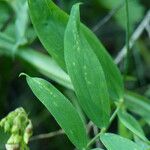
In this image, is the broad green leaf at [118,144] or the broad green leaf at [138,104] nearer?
the broad green leaf at [118,144]

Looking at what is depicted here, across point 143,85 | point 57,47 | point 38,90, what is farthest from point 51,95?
point 143,85

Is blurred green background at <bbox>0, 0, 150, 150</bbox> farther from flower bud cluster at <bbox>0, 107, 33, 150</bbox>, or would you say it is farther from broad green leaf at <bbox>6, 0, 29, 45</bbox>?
flower bud cluster at <bbox>0, 107, 33, 150</bbox>

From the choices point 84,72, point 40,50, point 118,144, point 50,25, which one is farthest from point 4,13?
point 118,144

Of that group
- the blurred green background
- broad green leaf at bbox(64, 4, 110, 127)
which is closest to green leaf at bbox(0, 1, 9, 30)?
the blurred green background

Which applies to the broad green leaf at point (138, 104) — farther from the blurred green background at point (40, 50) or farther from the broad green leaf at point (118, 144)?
the broad green leaf at point (118, 144)

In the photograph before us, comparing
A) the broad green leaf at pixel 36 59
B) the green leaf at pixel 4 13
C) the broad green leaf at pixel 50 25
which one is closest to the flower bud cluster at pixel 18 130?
the broad green leaf at pixel 50 25

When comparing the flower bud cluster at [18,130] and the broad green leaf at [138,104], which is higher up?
the flower bud cluster at [18,130]

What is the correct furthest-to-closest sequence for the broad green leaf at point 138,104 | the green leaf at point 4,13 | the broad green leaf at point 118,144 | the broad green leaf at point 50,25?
the green leaf at point 4,13
the broad green leaf at point 138,104
the broad green leaf at point 50,25
the broad green leaf at point 118,144
